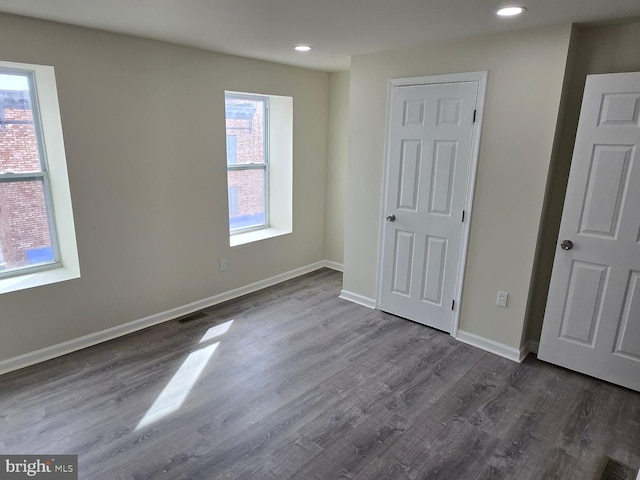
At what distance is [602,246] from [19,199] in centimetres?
399

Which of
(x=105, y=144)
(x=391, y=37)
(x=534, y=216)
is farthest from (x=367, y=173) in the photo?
(x=105, y=144)

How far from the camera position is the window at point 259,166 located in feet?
13.7

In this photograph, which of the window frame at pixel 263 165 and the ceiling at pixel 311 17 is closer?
the ceiling at pixel 311 17

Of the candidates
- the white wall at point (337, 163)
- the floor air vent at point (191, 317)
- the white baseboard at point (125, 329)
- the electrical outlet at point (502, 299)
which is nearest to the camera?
the white baseboard at point (125, 329)

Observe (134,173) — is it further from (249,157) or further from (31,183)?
(249,157)

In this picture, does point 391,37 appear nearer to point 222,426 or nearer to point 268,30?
point 268,30

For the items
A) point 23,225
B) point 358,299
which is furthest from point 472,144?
point 23,225

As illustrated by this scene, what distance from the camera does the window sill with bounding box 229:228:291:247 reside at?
4.13 meters

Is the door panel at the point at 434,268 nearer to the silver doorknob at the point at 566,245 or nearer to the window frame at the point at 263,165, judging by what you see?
the silver doorknob at the point at 566,245

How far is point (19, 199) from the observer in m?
2.80

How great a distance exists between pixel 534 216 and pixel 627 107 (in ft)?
2.69

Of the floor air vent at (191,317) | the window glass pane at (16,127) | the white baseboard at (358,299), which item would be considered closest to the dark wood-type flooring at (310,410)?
the floor air vent at (191,317)

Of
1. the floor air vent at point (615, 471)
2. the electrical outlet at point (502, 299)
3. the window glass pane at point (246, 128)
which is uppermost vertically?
the window glass pane at point (246, 128)

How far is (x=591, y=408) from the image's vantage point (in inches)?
96.9
